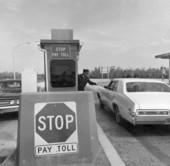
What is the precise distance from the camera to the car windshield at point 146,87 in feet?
19.9

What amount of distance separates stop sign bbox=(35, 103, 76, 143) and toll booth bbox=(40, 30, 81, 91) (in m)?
4.81

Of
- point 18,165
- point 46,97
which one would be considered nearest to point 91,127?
point 46,97

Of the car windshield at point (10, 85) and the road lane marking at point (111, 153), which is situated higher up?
the car windshield at point (10, 85)

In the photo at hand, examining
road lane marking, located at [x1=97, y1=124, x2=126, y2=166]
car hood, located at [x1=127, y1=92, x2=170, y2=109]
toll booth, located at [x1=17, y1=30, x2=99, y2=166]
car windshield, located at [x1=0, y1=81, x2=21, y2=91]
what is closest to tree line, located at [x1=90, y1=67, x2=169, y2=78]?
car windshield, located at [x1=0, y1=81, x2=21, y2=91]

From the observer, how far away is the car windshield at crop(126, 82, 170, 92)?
608 cm

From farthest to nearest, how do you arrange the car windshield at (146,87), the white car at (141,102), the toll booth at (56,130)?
the car windshield at (146,87) < the white car at (141,102) < the toll booth at (56,130)

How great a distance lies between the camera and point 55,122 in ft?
8.09

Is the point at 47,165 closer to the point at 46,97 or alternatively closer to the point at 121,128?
the point at 46,97

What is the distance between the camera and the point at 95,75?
165ft

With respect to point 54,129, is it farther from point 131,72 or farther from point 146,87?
point 131,72

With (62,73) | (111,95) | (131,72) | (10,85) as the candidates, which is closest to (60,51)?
(62,73)

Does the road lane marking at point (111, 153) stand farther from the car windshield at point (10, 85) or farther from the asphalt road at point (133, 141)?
the car windshield at point (10, 85)

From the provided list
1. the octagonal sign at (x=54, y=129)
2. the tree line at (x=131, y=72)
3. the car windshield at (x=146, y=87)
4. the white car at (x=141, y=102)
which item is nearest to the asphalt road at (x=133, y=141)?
the white car at (x=141, y=102)

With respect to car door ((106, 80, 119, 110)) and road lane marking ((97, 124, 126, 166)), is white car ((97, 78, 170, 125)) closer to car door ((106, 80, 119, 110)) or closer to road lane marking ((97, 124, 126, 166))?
car door ((106, 80, 119, 110))
